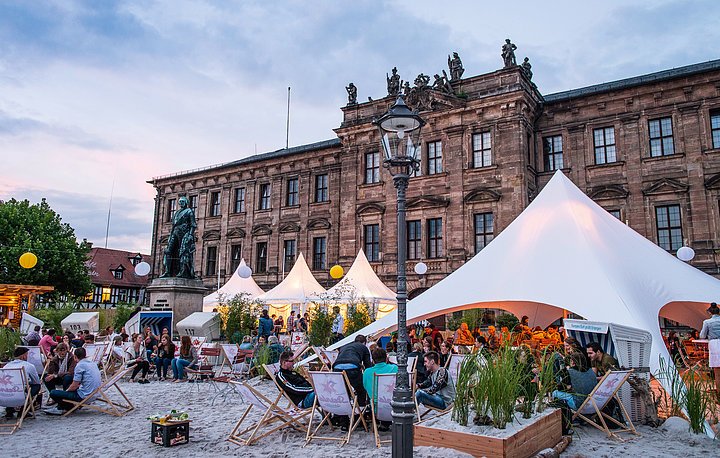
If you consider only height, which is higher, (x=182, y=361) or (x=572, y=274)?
(x=572, y=274)

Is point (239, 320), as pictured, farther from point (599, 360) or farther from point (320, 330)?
point (599, 360)

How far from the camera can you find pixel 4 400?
25.7 feet

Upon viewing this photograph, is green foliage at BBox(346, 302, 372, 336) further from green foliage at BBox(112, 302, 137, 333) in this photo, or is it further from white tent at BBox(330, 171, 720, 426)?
green foliage at BBox(112, 302, 137, 333)

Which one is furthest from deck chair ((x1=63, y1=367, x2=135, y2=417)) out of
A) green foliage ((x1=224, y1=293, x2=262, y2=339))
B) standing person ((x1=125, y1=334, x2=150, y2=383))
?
green foliage ((x1=224, y1=293, x2=262, y2=339))

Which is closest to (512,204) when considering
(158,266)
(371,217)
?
(371,217)

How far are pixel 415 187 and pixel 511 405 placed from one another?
68.8ft

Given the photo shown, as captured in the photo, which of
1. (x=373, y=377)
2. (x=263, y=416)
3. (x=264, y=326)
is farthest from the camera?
(x=264, y=326)

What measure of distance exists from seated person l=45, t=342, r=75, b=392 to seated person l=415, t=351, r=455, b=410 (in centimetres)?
545

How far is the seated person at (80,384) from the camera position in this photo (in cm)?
835

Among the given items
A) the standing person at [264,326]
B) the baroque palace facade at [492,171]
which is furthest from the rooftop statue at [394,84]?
the standing person at [264,326]

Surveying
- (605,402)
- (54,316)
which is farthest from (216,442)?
(54,316)

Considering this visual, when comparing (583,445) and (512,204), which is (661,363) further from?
(512,204)

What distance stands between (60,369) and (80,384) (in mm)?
803

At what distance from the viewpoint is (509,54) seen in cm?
2397
